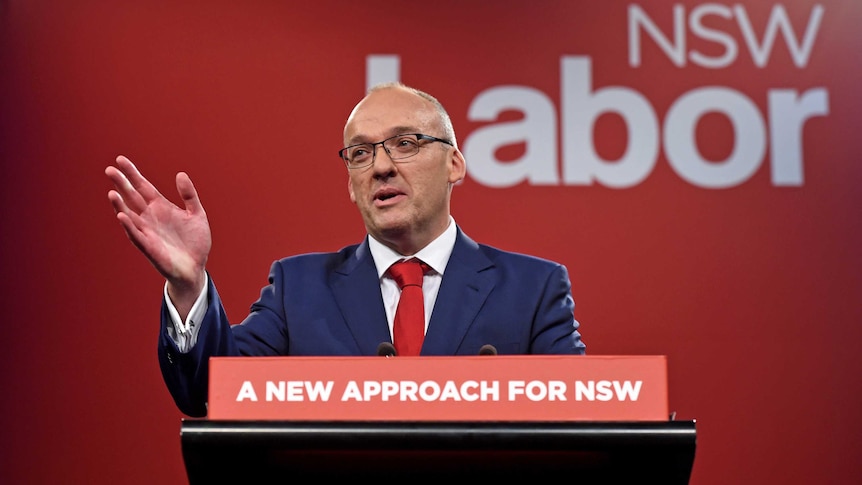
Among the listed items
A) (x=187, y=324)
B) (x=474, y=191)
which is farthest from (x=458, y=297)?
(x=474, y=191)

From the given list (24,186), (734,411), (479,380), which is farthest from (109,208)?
(479,380)

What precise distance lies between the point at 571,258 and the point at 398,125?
1.37 metres

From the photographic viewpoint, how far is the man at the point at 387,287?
1491mm

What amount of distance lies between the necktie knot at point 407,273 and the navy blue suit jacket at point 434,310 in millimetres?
43

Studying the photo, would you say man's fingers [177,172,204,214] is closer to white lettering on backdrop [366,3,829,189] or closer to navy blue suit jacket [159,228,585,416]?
navy blue suit jacket [159,228,585,416]

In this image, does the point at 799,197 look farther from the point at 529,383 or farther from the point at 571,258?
the point at 529,383

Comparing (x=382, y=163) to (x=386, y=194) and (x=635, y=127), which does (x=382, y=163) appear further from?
(x=635, y=127)

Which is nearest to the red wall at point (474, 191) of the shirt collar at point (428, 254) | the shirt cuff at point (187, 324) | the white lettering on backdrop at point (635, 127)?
the white lettering on backdrop at point (635, 127)

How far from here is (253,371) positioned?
109 cm

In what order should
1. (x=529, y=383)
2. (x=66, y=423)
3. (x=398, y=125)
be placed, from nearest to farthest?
1. (x=529, y=383)
2. (x=398, y=125)
3. (x=66, y=423)

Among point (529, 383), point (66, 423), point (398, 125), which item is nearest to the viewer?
point (529, 383)

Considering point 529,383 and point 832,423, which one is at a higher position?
point 529,383

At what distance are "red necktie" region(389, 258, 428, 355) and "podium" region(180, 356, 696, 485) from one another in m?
0.63

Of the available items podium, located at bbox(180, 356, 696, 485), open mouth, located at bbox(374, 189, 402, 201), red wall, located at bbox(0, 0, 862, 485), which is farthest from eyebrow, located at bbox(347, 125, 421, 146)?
red wall, located at bbox(0, 0, 862, 485)
